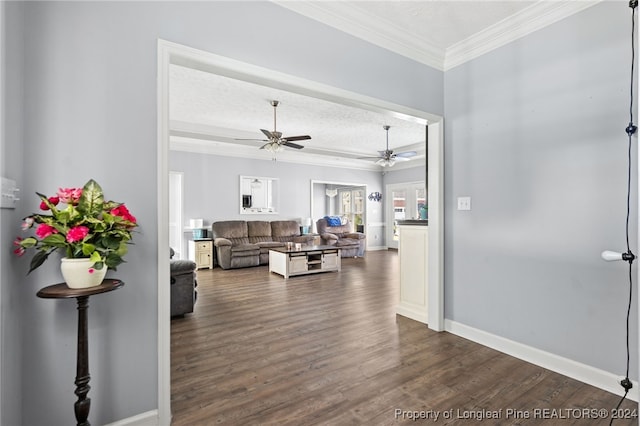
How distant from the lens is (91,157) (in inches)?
62.6

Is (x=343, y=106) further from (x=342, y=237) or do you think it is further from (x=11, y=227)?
(x=342, y=237)

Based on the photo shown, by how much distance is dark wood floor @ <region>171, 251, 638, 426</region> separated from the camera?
1.83 metres

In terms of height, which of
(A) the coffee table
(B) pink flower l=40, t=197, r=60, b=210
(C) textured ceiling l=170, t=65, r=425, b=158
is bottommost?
(A) the coffee table

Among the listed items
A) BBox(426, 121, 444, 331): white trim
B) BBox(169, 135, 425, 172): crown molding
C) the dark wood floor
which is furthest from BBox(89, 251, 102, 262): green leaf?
BBox(169, 135, 425, 172): crown molding

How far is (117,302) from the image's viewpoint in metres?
1.65

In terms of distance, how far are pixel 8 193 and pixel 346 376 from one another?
7.14 feet

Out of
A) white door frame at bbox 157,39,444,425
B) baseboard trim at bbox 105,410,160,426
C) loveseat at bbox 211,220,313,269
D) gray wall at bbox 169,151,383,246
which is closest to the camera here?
baseboard trim at bbox 105,410,160,426

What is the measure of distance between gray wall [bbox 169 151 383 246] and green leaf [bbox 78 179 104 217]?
579 cm

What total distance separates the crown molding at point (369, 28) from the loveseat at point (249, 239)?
4.97 m

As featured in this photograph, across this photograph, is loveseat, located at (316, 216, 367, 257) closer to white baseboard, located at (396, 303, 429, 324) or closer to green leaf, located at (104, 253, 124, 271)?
white baseboard, located at (396, 303, 429, 324)

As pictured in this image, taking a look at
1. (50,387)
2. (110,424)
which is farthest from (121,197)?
(110,424)

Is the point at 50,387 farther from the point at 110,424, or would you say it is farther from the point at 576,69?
the point at 576,69

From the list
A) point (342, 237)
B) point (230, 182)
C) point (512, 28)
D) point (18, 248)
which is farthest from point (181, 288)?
point (342, 237)

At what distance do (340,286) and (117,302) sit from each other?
367 cm
